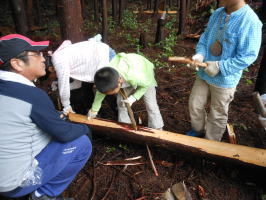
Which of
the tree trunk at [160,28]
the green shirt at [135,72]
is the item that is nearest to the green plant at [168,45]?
the tree trunk at [160,28]

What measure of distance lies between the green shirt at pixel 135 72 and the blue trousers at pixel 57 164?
856mm

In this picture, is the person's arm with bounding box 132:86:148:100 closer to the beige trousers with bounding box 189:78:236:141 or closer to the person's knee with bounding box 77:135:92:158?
the beige trousers with bounding box 189:78:236:141

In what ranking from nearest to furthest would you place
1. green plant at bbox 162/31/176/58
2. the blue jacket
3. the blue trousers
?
the blue jacket
the blue trousers
green plant at bbox 162/31/176/58

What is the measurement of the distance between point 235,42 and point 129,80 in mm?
1271

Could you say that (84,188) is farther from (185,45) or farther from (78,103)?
(185,45)

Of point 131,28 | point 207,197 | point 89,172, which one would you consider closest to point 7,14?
point 131,28

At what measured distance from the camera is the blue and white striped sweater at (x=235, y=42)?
2.37 meters

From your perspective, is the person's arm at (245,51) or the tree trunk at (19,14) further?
the tree trunk at (19,14)

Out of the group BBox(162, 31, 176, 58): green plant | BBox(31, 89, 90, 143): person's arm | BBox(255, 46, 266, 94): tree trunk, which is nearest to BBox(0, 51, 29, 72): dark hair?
BBox(31, 89, 90, 143): person's arm

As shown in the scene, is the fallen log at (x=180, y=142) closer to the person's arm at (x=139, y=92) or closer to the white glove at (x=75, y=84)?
the person's arm at (x=139, y=92)

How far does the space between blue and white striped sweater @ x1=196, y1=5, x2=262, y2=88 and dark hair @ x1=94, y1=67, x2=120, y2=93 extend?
112 centimetres

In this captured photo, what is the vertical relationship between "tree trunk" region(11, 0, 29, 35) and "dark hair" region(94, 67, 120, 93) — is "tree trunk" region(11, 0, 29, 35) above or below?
above

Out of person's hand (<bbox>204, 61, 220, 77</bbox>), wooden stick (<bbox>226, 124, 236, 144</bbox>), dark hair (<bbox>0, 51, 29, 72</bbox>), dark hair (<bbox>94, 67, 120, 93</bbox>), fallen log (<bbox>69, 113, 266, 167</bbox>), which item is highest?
dark hair (<bbox>0, 51, 29, 72</bbox>)

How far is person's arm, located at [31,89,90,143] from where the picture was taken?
198 centimetres
